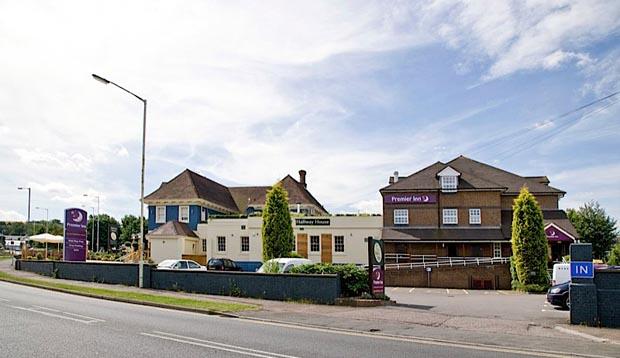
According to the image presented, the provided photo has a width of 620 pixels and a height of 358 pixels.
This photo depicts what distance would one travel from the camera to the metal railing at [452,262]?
41250 millimetres

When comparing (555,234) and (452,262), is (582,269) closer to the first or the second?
(452,262)

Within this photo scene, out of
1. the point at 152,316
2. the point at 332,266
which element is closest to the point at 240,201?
the point at 332,266

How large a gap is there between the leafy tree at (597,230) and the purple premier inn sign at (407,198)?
83.9 ft

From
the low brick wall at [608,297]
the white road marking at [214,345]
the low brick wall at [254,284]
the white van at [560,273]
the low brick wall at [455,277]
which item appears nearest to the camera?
the white road marking at [214,345]

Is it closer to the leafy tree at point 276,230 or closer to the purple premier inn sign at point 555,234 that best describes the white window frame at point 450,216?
the purple premier inn sign at point 555,234

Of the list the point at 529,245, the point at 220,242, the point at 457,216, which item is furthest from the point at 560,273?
the point at 220,242

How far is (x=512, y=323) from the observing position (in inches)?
642

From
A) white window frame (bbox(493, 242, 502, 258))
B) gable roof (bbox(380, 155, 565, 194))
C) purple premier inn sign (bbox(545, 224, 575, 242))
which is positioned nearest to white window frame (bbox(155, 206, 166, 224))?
gable roof (bbox(380, 155, 565, 194))

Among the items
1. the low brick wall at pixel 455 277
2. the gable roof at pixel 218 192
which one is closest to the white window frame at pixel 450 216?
the low brick wall at pixel 455 277

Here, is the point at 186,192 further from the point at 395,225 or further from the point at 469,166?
the point at 469,166

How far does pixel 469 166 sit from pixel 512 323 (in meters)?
33.6

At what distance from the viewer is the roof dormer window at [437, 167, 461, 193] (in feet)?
150

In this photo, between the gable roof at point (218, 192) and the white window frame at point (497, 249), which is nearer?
the white window frame at point (497, 249)

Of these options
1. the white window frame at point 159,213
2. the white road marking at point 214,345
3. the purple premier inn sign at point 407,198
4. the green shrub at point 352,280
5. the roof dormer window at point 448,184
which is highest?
the roof dormer window at point 448,184
